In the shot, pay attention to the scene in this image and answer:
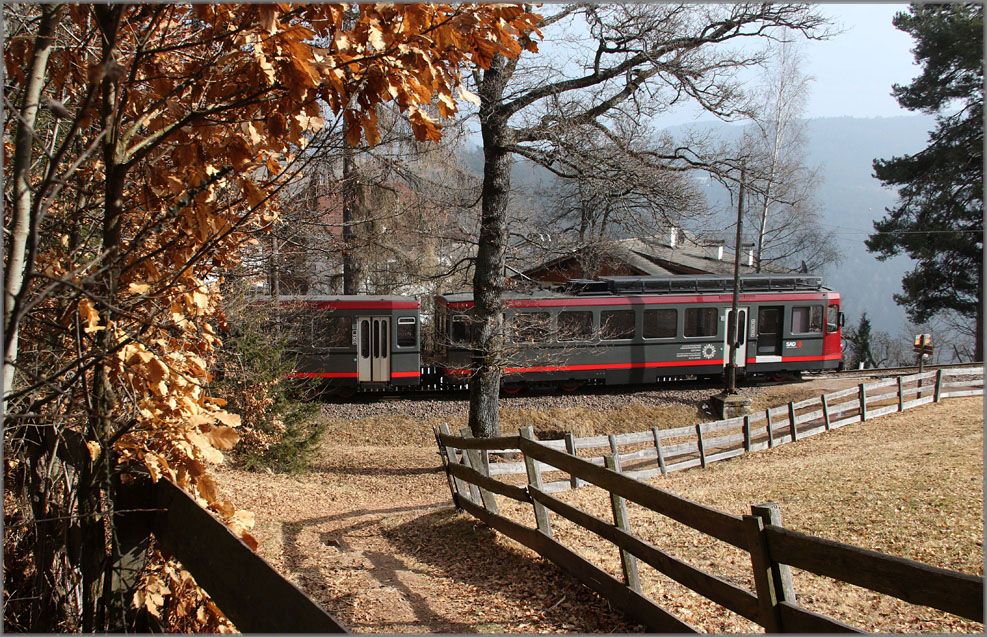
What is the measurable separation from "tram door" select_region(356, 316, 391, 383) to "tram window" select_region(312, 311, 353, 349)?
0.27 meters

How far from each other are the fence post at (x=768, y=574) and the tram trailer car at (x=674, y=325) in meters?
16.2

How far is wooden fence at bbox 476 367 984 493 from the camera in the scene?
12172mm

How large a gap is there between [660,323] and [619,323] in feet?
4.33

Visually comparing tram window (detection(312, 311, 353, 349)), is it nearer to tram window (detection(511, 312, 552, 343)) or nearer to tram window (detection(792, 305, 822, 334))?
tram window (detection(511, 312, 552, 343))

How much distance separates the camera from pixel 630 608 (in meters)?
5.07

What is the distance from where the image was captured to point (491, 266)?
13.6 metres

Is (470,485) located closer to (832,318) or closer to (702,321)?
(702,321)

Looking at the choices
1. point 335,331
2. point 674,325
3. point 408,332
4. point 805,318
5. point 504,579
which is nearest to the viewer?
point 504,579

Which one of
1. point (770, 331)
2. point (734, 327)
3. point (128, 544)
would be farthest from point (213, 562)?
point (770, 331)

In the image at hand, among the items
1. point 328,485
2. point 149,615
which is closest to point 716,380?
point 328,485

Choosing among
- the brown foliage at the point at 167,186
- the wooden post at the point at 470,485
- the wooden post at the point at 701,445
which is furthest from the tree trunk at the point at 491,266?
the brown foliage at the point at 167,186

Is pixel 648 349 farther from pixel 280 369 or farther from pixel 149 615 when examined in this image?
pixel 149 615

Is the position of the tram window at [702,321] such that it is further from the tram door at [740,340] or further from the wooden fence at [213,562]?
the wooden fence at [213,562]

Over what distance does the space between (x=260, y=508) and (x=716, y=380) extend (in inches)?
713
